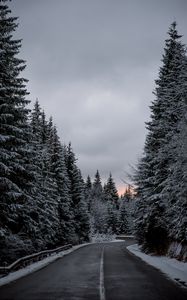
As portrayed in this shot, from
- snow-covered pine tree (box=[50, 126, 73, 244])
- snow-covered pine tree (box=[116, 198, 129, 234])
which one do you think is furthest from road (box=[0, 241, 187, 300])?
snow-covered pine tree (box=[116, 198, 129, 234])

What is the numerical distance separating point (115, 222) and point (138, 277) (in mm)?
101139

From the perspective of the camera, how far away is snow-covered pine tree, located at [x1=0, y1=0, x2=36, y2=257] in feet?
62.0

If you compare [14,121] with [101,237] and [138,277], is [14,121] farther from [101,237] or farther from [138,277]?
[101,237]

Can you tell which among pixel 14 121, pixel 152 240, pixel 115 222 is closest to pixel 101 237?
pixel 115 222

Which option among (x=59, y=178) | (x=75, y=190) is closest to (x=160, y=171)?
(x=59, y=178)

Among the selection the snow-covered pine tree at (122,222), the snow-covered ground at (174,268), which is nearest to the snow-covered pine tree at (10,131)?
the snow-covered ground at (174,268)

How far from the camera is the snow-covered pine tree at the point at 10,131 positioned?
62.0ft

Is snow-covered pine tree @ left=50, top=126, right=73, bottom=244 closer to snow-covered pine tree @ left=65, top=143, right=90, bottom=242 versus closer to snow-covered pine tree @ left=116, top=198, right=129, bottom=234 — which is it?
snow-covered pine tree @ left=65, top=143, right=90, bottom=242

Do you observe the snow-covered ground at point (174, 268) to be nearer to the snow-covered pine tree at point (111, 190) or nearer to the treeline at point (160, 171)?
the treeline at point (160, 171)

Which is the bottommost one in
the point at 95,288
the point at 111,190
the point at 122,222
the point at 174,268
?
the point at 95,288

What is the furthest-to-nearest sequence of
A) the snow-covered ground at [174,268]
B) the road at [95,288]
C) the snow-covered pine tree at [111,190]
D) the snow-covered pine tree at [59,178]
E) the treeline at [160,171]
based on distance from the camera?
the snow-covered pine tree at [111,190] < the snow-covered pine tree at [59,178] < the treeline at [160,171] < the snow-covered ground at [174,268] < the road at [95,288]

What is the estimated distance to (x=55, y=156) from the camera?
149ft

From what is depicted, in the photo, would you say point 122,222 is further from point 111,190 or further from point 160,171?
point 160,171

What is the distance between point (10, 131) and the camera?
20.1m
